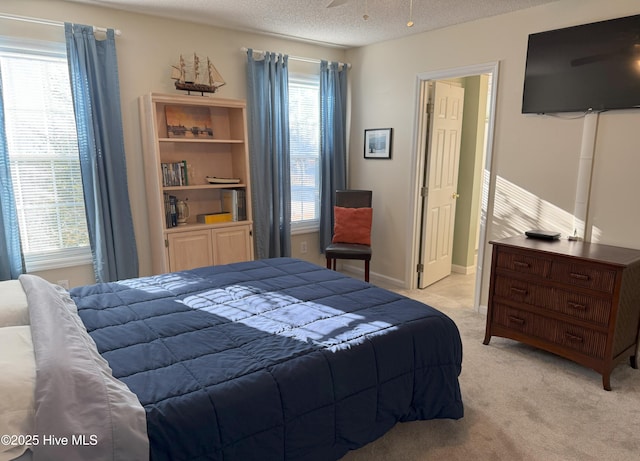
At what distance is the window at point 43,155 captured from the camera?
Result: 3.02m

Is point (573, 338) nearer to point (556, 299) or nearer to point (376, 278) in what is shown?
point (556, 299)

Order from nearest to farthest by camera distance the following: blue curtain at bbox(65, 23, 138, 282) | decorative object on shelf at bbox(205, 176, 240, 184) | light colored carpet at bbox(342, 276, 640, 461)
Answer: light colored carpet at bbox(342, 276, 640, 461)
blue curtain at bbox(65, 23, 138, 282)
decorative object on shelf at bbox(205, 176, 240, 184)

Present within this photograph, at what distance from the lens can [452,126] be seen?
4453 mm

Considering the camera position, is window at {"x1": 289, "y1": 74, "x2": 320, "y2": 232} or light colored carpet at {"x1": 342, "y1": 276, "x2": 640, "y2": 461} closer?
light colored carpet at {"x1": 342, "y1": 276, "x2": 640, "y2": 461}

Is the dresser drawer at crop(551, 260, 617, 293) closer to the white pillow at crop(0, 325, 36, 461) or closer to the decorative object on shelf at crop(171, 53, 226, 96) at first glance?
Result: the white pillow at crop(0, 325, 36, 461)

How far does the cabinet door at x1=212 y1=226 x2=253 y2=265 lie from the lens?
3.73 meters

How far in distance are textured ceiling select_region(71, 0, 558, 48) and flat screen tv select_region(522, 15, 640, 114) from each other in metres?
0.37

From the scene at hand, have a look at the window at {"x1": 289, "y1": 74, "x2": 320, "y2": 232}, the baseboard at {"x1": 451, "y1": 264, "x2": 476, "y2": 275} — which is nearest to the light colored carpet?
the baseboard at {"x1": 451, "y1": 264, "x2": 476, "y2": 275}

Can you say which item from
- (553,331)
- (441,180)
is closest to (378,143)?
(441,180)

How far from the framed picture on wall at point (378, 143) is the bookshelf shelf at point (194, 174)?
4.91 ft

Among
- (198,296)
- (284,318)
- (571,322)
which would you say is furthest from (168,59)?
(571,322)

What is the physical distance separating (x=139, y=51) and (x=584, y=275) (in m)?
3.76

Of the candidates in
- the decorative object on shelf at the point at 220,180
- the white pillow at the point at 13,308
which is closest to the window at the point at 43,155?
the decorative object on shelf at the point at 220,180

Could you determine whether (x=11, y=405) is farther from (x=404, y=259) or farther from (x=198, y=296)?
(x=404, y=259)
